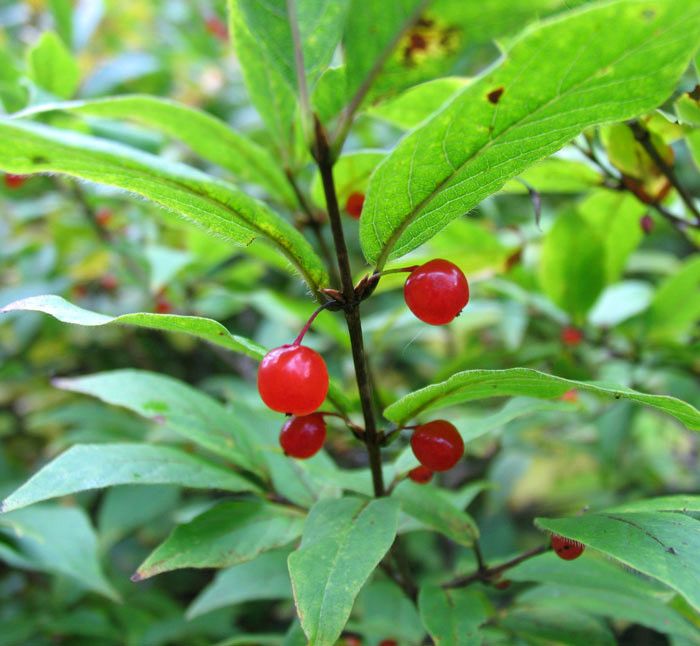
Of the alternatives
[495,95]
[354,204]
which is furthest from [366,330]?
[495,95]

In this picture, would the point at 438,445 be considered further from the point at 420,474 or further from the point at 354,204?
the point at 354,204

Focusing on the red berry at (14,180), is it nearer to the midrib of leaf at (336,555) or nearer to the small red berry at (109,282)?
the small red berry at (109,282)

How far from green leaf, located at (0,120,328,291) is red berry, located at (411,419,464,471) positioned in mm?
356

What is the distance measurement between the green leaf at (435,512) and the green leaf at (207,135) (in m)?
0.77

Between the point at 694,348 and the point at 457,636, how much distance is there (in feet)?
3.61

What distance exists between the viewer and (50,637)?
2.16 meters

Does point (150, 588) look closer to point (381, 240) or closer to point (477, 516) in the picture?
point (477, 516)

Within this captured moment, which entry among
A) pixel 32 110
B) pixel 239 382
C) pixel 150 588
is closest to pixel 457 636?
pixel 32 110

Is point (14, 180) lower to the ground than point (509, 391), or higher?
higher

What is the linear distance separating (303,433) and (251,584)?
25.5 inches

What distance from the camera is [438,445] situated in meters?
1.06

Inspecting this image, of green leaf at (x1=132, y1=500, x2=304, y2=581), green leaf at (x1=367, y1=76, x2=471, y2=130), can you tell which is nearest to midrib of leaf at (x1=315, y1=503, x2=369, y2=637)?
green leaf at (x1=132, y1=500, x2=304, y2=581)

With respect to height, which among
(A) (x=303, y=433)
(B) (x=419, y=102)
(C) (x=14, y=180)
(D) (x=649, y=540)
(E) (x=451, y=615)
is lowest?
(E) (x=451, y=615)

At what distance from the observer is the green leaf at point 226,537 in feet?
3.58
